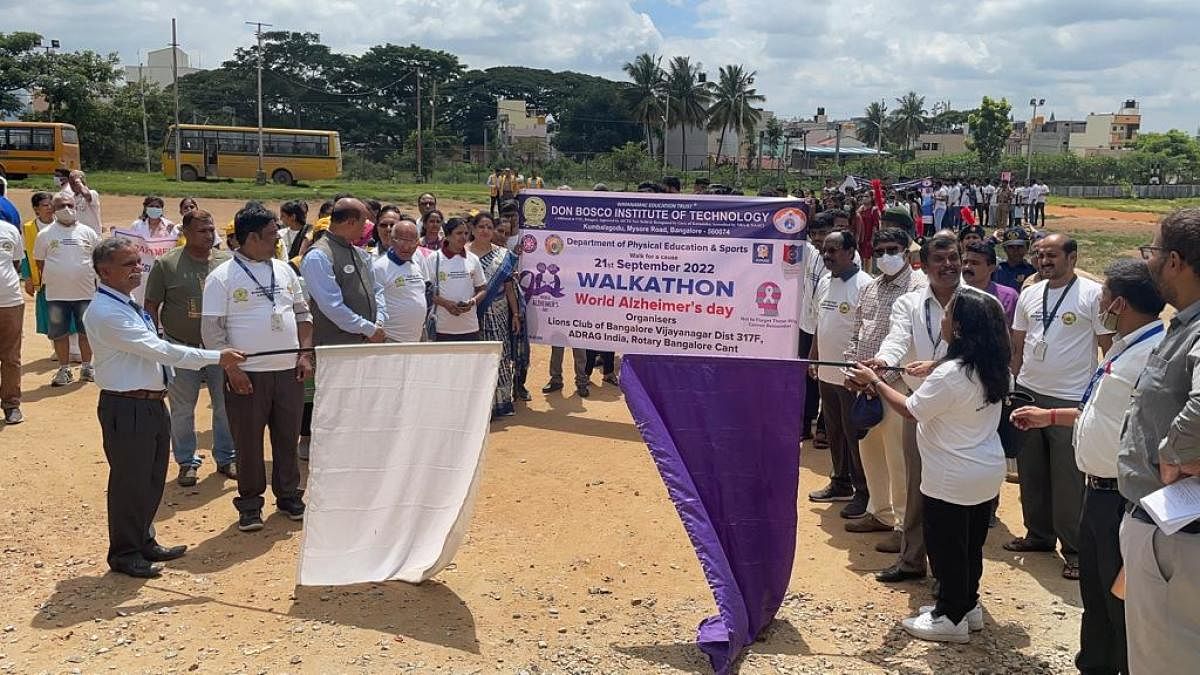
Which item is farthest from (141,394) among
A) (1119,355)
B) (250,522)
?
(1119,355)

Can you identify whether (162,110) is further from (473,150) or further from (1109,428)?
(1109,428)

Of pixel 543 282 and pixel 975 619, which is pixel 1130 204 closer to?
pixel 543 282

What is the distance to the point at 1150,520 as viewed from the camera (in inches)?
110

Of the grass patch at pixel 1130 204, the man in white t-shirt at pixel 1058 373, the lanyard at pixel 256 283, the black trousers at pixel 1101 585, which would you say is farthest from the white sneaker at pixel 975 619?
the grass patch at pixel 1130 204

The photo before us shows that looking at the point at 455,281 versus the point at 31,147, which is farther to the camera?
the point at 31,147

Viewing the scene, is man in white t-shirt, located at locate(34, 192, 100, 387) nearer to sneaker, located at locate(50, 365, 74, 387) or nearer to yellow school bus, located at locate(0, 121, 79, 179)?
sneaker, located at locate(50, 365, 74, 387)

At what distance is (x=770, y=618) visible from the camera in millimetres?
4270

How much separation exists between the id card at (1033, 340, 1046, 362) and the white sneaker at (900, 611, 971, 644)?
5.87 feet

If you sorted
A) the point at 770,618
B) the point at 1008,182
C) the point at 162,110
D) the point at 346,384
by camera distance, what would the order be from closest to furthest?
the point at 770,618, the point at 346,384, the point at 1008,182, the point at 162,110

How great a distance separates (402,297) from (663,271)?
2183 millimetres

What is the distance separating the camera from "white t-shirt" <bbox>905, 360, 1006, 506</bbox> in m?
3.92

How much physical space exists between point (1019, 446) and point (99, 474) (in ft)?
20.4

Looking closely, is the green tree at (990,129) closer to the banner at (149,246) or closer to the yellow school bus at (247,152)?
the yellow school bus at (247,152)

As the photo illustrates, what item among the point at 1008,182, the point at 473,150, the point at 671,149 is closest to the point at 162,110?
the point at 473,150
